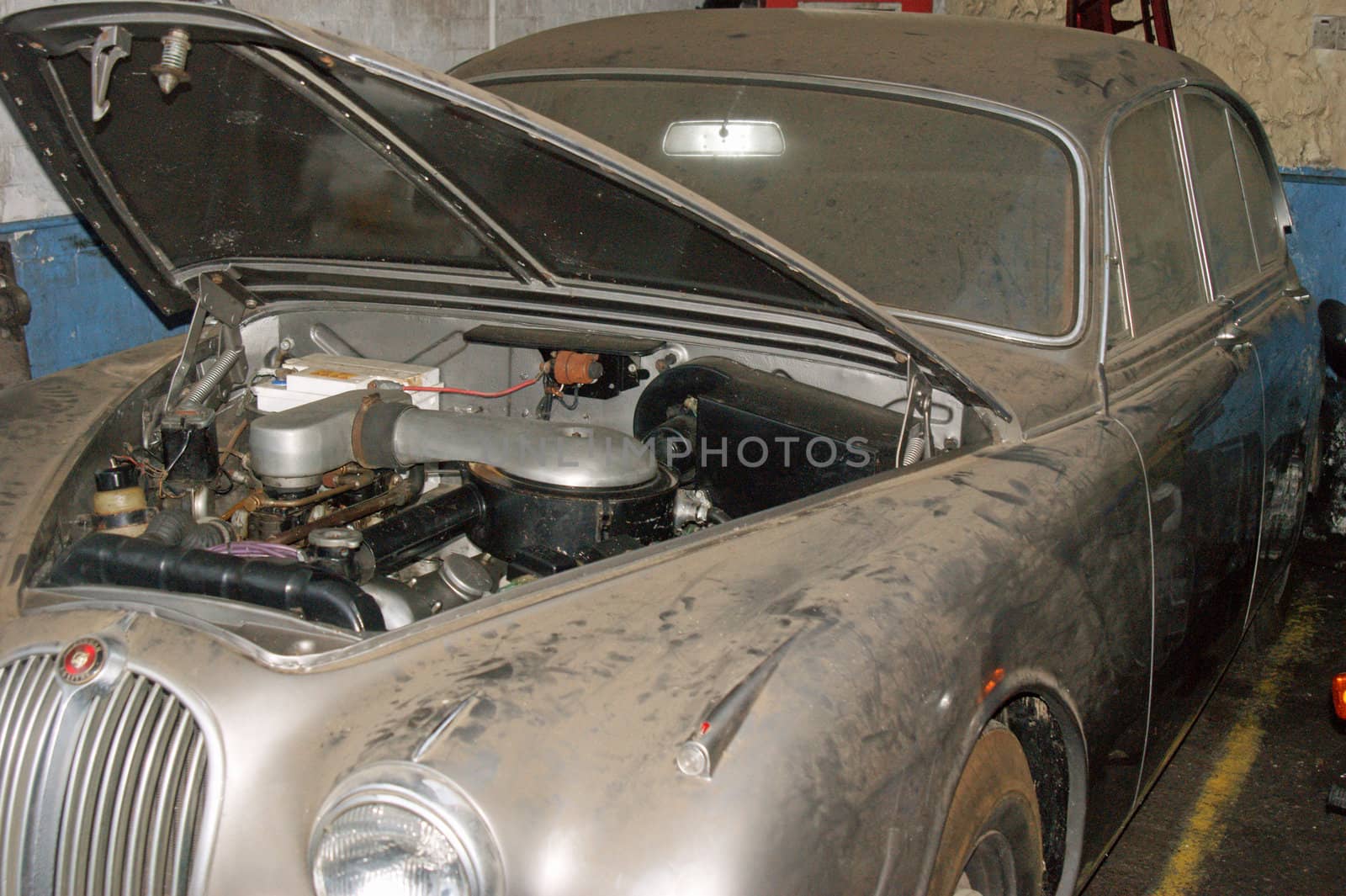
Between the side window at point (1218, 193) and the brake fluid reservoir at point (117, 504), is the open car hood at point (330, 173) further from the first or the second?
the side window at point (1218, 193)

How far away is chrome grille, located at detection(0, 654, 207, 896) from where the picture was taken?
4.66ft

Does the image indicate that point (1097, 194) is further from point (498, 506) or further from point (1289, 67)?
point (1289, 67)

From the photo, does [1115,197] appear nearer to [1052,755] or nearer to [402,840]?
[1052,755]

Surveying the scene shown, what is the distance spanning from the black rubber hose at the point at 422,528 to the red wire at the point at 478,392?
1.52 feet

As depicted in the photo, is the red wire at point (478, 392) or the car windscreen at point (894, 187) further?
the red wire at point (478, 392)

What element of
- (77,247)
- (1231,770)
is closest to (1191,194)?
(1231,770)

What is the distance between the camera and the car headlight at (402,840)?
1252 millimetres

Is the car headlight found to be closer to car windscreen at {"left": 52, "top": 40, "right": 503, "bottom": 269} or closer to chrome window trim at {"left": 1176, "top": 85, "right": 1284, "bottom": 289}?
car windscreen at {"left": 52, "top": 40, "right": 503, "bottom": 269}

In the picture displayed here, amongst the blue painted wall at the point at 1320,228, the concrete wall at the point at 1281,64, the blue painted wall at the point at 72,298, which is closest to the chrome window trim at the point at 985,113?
the blue painted wall at the point at 72,298

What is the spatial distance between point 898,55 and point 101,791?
2.20 metres

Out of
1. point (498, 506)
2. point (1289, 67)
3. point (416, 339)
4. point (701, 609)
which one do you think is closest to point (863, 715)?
point (701, 609)

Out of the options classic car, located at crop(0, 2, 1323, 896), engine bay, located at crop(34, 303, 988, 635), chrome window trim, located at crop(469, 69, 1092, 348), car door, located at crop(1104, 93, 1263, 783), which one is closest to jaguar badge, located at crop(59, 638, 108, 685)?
classic car, located at crop(0, 2, 1323, 896)

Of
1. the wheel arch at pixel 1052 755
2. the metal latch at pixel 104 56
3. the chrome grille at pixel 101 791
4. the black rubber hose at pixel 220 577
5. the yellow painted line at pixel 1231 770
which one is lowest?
the yellow painted line at pixel 1231 770

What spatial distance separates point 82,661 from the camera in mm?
1487
